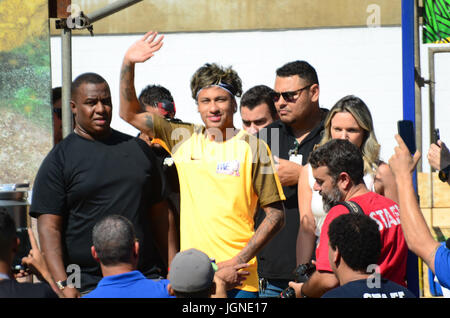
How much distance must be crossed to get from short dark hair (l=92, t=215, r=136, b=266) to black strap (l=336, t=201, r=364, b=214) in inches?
42.6

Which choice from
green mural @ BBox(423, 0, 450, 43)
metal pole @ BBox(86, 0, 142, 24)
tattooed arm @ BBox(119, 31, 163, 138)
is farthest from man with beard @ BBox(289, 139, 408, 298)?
green mural @ BBox(423, 0, 450, 43)

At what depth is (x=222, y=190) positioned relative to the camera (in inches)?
162

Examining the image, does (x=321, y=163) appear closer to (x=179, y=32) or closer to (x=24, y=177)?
(x=24, y=177)

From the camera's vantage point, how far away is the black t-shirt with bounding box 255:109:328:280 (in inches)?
187

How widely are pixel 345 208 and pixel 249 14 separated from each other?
33.4 feet

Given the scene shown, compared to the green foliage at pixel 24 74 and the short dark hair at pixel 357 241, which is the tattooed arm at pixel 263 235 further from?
the green foliage at pixel 24 74

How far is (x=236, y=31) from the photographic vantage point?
528 inches

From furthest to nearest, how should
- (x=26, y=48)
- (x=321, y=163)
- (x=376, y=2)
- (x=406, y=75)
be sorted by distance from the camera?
(x=376, y=2) → (x=26, y=48) → (x=406, y=75) → (x=321, y=163)

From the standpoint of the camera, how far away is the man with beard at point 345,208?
11.7 ft

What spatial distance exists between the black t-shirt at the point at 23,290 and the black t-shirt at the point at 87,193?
82cm

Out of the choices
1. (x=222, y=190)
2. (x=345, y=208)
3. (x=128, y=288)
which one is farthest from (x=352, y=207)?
(x=128, y=288)

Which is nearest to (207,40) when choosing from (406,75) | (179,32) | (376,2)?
(179,32)

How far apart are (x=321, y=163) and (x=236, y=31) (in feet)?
32.6

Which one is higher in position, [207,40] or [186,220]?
[207,40]
